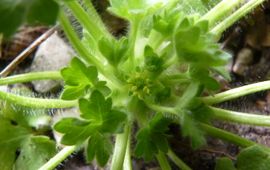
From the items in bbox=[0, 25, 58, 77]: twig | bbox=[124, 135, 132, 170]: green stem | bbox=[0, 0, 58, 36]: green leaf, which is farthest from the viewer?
bbox=[0, 25, 58, 77]: twig

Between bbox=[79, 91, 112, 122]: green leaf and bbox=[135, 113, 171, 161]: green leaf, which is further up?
bbox=[79, 91, 112, 122]: green leaf

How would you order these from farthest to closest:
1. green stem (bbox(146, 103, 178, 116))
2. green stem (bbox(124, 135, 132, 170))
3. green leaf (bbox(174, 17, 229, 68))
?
green stem (bbox(124, 135, 132, 170)) < green stem (bbox(146, 103, 178, 116)) < green leaf (bbox(174, 17, 229, 68))

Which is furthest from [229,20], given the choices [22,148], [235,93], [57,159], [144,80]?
[22,148]

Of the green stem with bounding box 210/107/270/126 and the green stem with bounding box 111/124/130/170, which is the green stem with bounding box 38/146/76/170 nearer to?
the green stem with bounding box 111/124/130/170

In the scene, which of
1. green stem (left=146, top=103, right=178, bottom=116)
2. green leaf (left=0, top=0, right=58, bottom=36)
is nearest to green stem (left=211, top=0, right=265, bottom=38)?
green stem (left=146, top=103, right=178, bottom=116)

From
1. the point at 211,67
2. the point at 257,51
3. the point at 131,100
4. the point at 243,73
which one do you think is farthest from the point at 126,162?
the point at 257,51

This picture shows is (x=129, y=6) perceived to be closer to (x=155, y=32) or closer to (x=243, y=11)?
(x=155, y=32)

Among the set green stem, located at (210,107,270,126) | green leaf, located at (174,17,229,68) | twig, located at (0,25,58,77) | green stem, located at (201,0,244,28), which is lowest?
green stem, located at (210,107,270,126)
